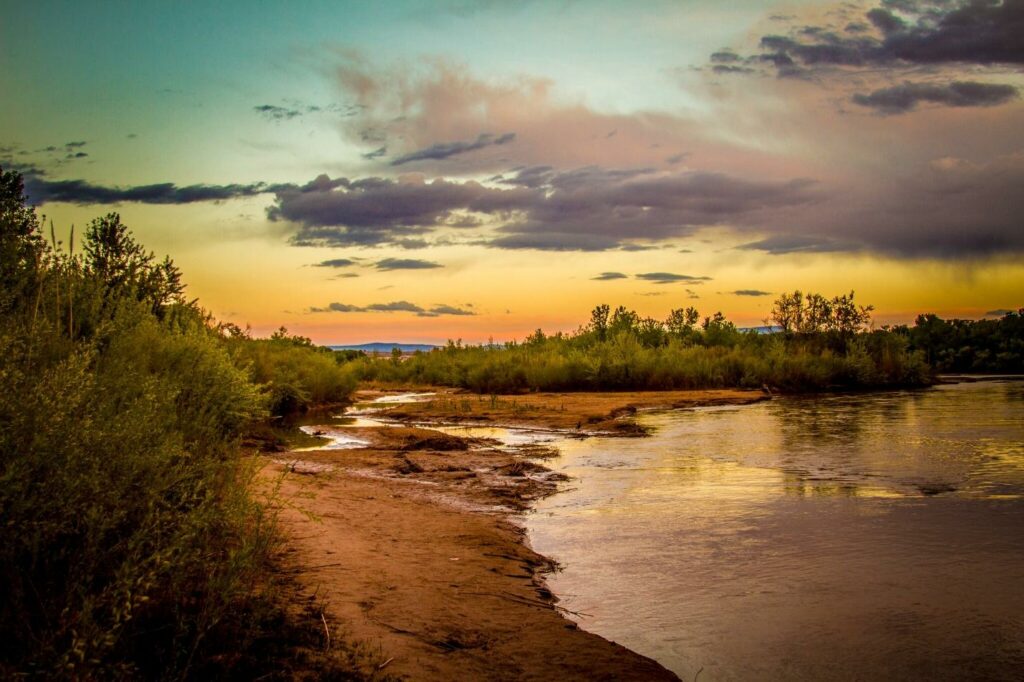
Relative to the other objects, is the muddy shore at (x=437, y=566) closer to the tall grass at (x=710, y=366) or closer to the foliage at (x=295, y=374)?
the foliage at (x=295, y=374)

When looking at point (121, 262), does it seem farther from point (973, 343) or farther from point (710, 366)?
point (973, 343)

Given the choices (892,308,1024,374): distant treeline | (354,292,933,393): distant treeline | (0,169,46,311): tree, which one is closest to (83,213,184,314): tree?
(0,169,46,311): tree

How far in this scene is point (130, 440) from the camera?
5.36m

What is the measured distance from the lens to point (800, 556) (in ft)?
29.8

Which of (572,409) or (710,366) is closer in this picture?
(572,409)

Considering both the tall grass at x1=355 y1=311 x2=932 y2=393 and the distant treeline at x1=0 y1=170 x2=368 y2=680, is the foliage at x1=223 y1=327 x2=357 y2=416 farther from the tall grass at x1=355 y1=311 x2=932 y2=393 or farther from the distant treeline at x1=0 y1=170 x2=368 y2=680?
the distant treeline at x1=0 y1=170 x2=368 y2=680

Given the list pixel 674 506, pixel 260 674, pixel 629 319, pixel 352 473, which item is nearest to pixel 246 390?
pixel 352 473

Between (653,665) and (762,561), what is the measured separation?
11.5 feet

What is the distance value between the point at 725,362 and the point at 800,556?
39.4 metres

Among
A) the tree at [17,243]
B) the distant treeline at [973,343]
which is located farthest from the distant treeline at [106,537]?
the distant treeline at [973,343]

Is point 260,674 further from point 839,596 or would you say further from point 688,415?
point 688,415

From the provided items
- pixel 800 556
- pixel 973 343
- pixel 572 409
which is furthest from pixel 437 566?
pixel 973 343

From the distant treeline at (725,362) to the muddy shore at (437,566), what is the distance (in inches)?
1101

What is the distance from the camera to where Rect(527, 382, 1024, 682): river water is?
6352 mm
